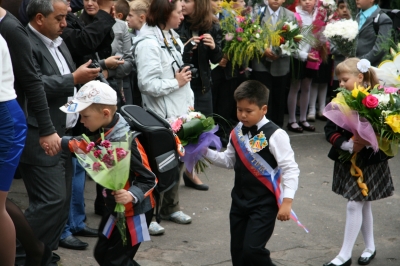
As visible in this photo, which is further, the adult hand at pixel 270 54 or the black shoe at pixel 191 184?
the adult hand at pixel 270 54

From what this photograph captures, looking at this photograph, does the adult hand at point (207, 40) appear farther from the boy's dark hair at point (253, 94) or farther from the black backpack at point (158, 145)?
the black backpack at point (158, 145)

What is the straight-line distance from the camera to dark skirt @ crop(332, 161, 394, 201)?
234 inches

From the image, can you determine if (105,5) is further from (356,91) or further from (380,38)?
(380,38)

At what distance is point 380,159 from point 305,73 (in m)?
5.02

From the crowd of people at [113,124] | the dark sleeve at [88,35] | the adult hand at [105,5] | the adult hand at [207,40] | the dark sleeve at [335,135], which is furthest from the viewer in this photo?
the adult hand at [207,40]

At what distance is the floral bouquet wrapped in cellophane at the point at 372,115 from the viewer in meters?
5.52

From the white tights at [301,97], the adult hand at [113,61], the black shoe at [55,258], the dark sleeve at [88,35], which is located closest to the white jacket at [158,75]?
the adult hand at [113,61]

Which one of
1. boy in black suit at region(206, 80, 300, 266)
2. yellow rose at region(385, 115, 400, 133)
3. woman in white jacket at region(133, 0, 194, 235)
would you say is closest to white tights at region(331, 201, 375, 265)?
yellow rose at region(385, 115, 400, 133)

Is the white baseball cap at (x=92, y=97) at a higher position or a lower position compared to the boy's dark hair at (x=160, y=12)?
lower

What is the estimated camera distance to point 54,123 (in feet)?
17.9

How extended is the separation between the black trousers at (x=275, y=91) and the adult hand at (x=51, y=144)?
541 cm

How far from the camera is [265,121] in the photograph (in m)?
5.16

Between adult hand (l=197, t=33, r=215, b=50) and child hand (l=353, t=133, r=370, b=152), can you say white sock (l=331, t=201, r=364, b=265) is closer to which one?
child hand (l=353, t=133, r=370, b=152)

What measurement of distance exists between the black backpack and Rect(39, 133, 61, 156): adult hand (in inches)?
20.9
